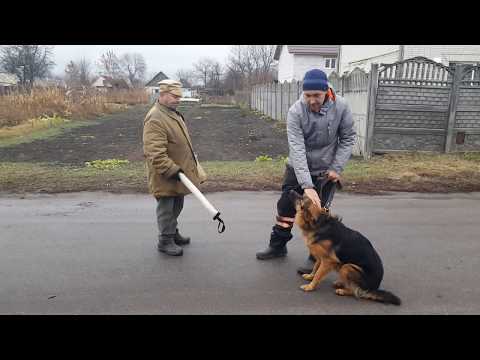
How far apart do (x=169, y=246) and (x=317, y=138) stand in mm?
2268

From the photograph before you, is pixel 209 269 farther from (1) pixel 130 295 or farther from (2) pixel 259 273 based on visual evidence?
(1) pixel 130 295

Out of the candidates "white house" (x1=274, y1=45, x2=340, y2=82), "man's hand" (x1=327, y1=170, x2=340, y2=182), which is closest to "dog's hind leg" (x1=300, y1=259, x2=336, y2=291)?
"man's hand" (x1=327, y1=170, x2=340, y2=182)

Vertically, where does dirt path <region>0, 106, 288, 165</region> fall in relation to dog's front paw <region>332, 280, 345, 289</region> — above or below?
above

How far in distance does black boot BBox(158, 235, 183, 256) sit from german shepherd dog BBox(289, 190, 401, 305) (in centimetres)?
166

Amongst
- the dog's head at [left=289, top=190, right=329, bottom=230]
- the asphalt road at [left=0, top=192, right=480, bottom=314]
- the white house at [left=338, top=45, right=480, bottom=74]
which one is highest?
the white house at [left=338, top=45, right=480, bottom=74]

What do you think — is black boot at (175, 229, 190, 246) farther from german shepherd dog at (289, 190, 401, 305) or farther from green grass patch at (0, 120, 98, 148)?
green grass patch at (0, 120, 98, 148)

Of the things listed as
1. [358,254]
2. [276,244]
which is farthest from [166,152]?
[358,254]

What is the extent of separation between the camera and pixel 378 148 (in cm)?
1060

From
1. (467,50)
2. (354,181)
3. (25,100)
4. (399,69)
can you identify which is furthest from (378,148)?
(25,100)

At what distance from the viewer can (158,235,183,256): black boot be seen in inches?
177

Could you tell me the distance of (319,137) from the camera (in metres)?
3.91

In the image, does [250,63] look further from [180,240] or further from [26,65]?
[180,240]

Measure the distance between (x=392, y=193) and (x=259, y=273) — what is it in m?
4.22

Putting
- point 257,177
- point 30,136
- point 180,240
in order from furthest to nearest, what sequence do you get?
point 30,136 < point 257,177 < point 180,240
